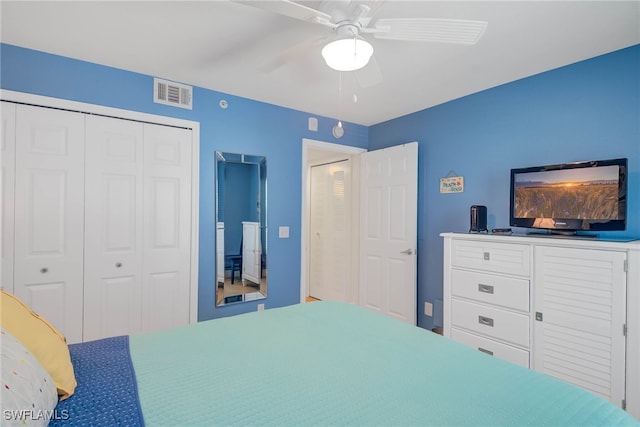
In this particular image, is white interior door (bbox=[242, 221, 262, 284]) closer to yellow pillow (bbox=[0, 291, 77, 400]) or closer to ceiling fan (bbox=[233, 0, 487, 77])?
ceiling fan (bbox=[233, 0, 487, 77])

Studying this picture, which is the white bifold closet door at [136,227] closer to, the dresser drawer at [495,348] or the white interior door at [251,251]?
the white interior door at [251,251]

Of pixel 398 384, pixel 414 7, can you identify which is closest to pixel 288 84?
pixel 414 7

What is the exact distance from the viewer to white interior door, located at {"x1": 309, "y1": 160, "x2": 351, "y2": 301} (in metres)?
4.29

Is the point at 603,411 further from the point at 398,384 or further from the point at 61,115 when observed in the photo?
the point at 61,115

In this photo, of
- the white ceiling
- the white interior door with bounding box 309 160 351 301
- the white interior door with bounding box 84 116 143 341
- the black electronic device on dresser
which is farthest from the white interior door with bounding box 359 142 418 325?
the white interior door with bounding box 84 116 143 341

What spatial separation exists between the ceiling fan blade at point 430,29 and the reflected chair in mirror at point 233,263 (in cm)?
228

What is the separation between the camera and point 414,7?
1.74m

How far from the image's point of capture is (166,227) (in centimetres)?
279

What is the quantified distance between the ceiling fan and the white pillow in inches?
56.5

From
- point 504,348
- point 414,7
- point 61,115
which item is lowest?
point 504,348

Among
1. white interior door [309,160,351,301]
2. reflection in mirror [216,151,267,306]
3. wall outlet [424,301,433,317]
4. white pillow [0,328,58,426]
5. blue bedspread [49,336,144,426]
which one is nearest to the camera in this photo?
white pillow [0,328,58,426]

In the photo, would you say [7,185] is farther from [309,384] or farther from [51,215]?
[309,384]

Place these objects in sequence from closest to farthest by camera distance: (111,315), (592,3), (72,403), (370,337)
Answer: (72,403)
(370,337)
(592,3)
(111,315)

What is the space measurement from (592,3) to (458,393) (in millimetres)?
2046
